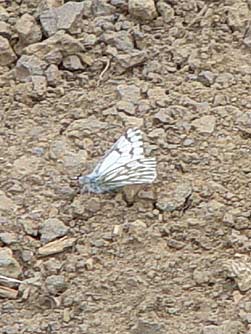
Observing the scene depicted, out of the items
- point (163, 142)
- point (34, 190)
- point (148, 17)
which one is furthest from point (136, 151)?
point (148, 17)

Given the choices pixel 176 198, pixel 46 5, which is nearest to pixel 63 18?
pixel 46 5

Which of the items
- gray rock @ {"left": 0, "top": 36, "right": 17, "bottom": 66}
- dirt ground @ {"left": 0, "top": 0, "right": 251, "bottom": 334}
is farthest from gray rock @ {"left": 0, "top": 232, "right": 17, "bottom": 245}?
gray rock @ {"left": 0, "top": 36, "right": 17, "bottom": 66}

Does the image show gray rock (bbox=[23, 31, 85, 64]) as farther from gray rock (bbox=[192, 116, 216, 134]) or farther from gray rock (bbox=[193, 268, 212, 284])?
gray rock (bbox=[193, 268, 212, 284])

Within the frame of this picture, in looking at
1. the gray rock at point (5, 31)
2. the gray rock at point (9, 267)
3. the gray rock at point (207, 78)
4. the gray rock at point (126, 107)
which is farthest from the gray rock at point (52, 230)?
the gray rock at point (5, 31)

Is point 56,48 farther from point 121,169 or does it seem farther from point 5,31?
point 121,169

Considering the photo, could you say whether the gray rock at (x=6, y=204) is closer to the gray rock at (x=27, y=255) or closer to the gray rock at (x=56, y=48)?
the gray rock at (x=27, y=255)

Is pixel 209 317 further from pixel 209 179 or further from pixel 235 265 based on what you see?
pixel 209 179
